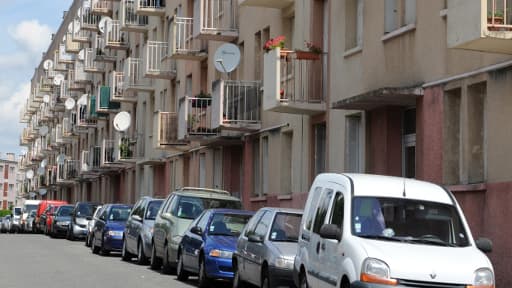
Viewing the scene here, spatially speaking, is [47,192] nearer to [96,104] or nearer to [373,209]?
[96,104]

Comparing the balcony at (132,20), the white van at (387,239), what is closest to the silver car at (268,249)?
the white van at (387,239)

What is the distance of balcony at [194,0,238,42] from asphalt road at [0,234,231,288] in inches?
302

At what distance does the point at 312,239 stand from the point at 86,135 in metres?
56.1

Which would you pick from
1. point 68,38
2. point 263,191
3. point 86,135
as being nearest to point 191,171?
point 263,191

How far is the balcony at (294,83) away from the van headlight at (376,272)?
13195 mm

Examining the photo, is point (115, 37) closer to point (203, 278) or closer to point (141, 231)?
point (141, 231)

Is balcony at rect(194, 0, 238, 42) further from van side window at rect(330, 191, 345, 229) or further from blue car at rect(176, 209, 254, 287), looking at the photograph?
van side window at rect(330, 191, 345, 229)

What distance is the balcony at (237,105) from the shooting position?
2914cm

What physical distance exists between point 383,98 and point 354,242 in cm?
793

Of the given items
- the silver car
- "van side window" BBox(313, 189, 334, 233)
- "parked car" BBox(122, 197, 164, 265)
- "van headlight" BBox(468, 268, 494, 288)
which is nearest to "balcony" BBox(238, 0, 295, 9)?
A: "parked car" BBox(122, 197, 164, 265)

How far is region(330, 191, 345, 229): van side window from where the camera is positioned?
498 inches

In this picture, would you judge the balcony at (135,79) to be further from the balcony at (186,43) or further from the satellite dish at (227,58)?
the satellite dish at (227,58)

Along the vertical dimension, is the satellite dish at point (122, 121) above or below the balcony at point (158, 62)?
below

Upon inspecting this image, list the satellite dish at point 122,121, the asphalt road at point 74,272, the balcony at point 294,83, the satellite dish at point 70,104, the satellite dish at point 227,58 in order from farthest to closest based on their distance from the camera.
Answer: the satellite dish at point 70,104 < the satellite dish at point 122,121 < the satellite dish at point 227,58 < the balcony at point 294,83 < the asphalt road at point 74,272
